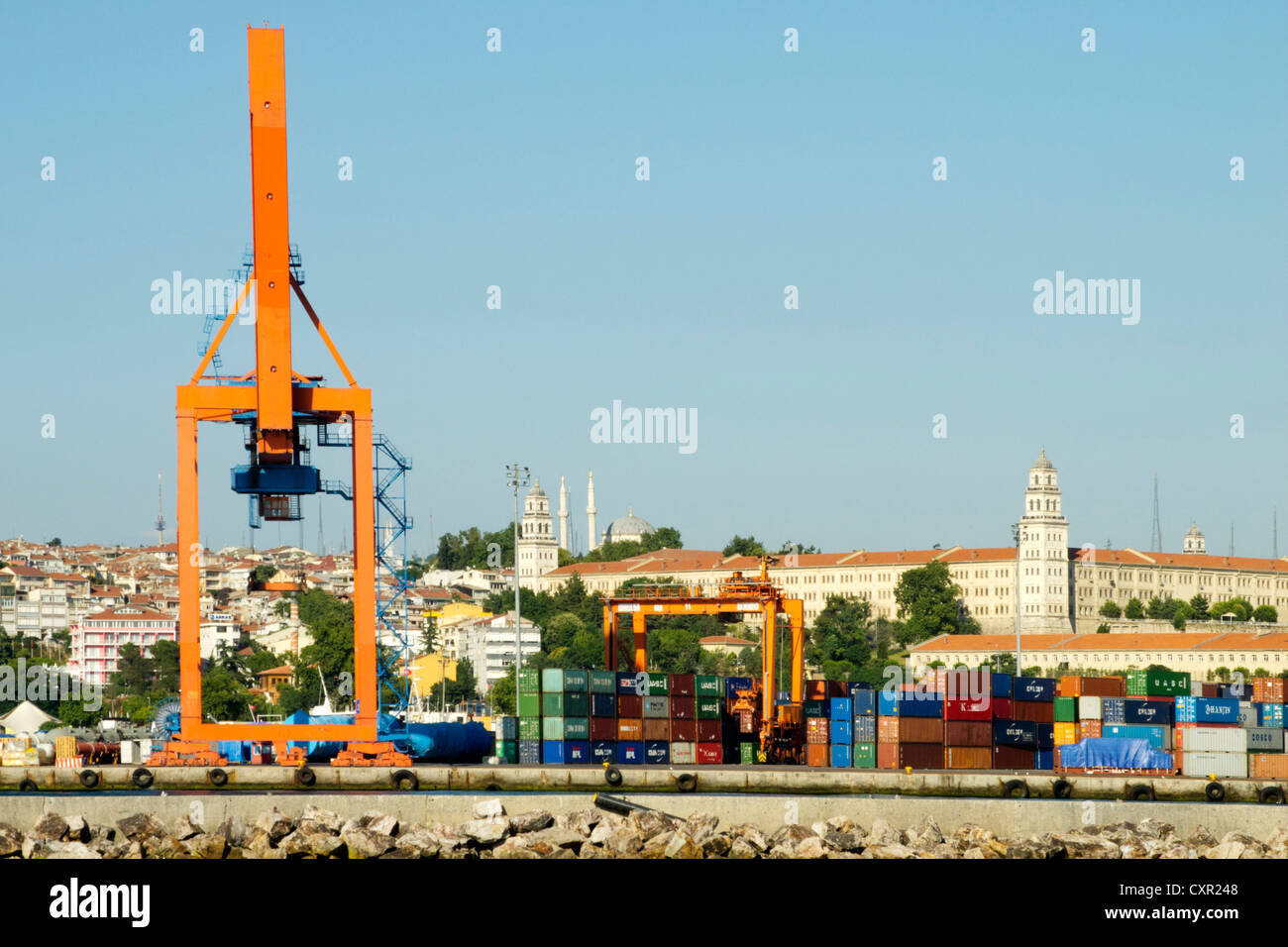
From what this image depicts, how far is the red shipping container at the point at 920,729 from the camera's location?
53.3 meters

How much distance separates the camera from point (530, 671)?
55.2 meters

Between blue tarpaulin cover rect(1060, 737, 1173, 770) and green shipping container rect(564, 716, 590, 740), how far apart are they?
558 inches

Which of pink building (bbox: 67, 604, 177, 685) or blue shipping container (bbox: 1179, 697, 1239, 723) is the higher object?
blue shipping container (bbox: 1179, 697, 1239, 723)

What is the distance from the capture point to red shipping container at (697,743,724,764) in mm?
55938

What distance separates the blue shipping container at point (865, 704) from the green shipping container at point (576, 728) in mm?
8074

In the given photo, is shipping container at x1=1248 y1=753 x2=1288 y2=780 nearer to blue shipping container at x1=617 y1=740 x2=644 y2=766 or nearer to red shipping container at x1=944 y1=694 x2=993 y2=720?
red shipping container at x1=944 y1=694 x2=993 y2=720

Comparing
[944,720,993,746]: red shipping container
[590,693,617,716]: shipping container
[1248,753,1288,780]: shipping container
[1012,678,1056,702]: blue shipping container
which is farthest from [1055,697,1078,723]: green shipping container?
[590,693,617,716]: shipping container

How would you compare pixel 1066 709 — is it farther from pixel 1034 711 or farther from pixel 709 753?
pixel 709 753

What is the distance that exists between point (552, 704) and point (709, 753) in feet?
17.8

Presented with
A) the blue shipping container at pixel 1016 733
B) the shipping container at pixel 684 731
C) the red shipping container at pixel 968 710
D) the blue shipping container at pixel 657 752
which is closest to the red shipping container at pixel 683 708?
the shipping container at pixel 684 731

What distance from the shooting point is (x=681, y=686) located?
55906 mm

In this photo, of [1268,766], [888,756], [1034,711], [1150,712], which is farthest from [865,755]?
[1268,766]
